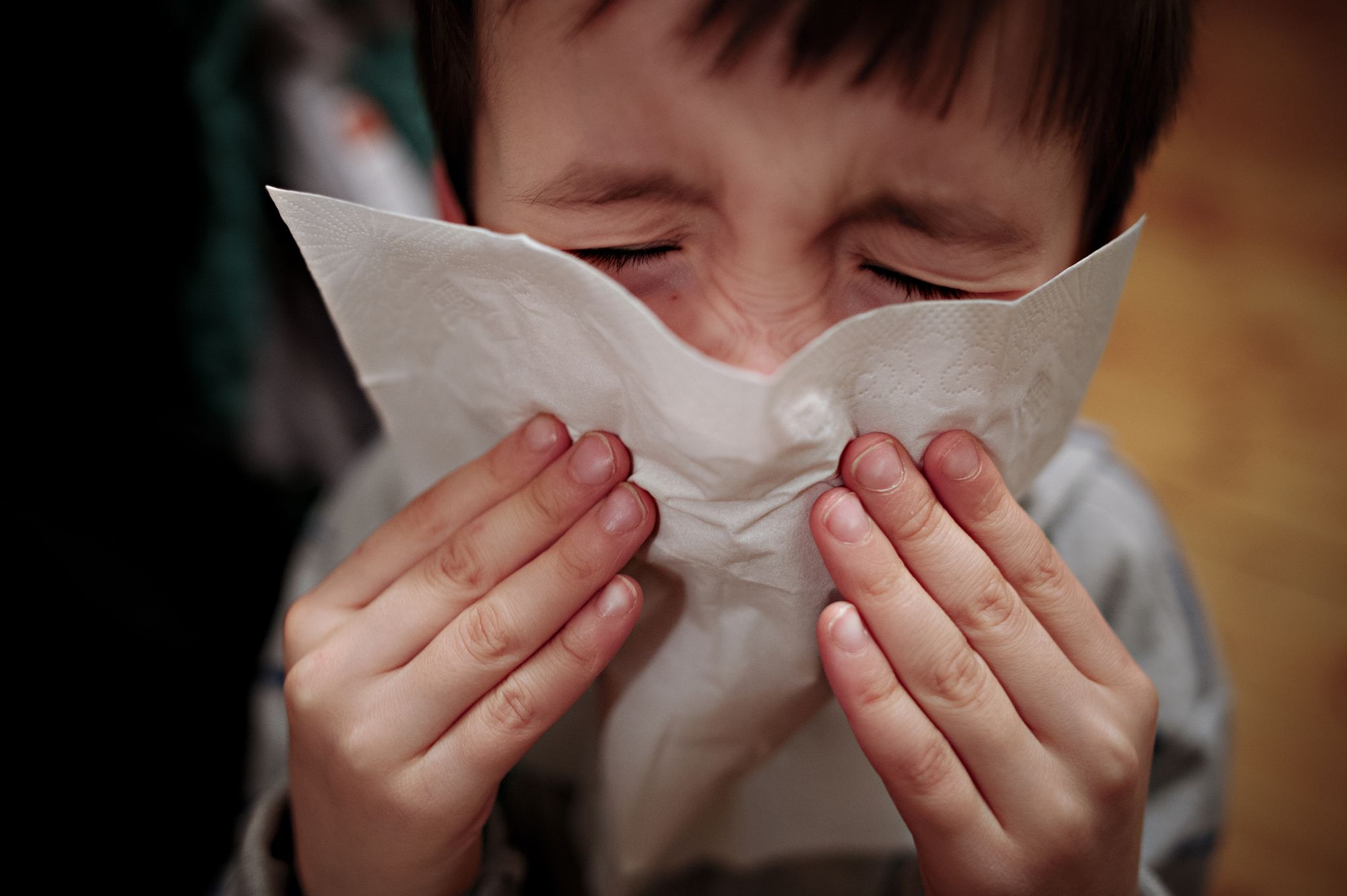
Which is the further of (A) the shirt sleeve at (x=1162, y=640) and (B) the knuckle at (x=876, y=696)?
(A) the shirt sleeve at (x=1162, y=640)

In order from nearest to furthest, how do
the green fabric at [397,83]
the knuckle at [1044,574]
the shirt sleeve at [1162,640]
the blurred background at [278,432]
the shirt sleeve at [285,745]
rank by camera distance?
the knuckle at [1044,574] → the shirt sleeve at [285,745] → the shirt sleeve at [1162,640] → the blurred background at [278,432] → the green fabric at [397,83]

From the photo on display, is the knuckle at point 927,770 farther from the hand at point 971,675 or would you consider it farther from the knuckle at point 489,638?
the knuckle at point 489,638

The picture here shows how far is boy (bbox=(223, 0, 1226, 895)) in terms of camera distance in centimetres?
41

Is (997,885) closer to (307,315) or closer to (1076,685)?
(1076,685)

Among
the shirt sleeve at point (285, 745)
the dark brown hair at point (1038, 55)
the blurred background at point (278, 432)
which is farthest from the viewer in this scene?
the blurred background at point (278, 432)

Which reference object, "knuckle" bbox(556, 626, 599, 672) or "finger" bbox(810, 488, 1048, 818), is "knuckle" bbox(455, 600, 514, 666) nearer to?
"knuckle" bbox(556, 626, 599, 672)

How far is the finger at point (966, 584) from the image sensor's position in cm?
46

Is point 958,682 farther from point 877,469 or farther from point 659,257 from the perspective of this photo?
point 659,257

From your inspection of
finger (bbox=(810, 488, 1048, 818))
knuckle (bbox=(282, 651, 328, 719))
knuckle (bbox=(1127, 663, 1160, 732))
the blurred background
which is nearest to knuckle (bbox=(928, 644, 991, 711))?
finger (bbox=(810, 488, 1048, 818))

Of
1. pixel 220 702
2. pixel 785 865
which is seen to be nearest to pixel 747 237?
pixel 785 865

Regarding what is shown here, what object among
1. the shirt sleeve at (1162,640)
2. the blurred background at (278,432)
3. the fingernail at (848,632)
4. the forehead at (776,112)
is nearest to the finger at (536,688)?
the fingernail at (848,632)

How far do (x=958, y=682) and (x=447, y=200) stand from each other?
450 millimetres

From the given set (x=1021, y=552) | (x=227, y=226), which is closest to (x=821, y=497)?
(x=1021, y=552)

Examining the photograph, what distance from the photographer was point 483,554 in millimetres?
522
